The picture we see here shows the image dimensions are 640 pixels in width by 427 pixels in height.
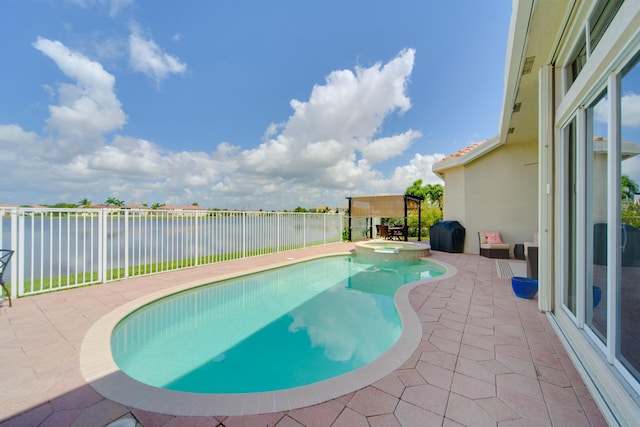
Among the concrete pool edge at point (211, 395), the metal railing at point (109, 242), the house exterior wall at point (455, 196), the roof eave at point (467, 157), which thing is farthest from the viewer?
the house exterior wall at point (455, 196)

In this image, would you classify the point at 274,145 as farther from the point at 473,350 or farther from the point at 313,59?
the point at 473,350

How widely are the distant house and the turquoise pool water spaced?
1.96 metres

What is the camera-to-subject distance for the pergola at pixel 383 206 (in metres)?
12.8

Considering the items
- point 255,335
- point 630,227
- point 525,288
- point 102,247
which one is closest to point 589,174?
point 630,227

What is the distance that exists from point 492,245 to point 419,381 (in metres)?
8.00

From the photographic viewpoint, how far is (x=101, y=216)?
4.98m

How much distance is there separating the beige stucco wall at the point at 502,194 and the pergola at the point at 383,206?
10.4 ft

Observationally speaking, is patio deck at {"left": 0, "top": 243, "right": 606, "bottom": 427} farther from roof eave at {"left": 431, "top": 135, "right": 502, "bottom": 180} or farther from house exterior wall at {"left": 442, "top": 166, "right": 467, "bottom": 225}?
roof eave at {"left": 431, "top": 135, "right": 502, "bottom": 180}

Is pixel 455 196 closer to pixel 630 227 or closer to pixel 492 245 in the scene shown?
pixel 492 245

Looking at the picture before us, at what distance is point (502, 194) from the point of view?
8.82 meters

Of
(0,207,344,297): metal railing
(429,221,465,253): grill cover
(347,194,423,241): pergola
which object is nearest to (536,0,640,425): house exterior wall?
(429,221,465,253): grill cover

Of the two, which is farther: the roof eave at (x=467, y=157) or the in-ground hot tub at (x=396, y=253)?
the in-ground hot tub at (x=396, y=253)

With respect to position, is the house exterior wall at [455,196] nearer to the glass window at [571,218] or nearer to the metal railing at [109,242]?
the glass window at [571,218]

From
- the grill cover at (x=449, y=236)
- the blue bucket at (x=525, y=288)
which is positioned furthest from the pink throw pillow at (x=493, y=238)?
the blue bucket at (x=525, y=288)
